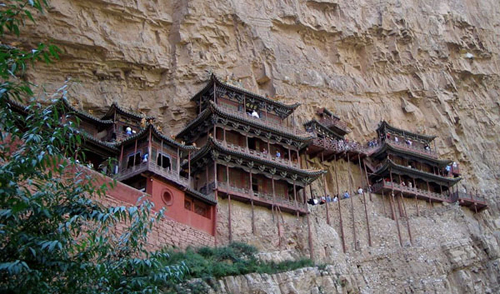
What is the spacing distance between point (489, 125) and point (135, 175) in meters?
32.3

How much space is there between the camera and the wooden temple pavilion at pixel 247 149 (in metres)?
29.3

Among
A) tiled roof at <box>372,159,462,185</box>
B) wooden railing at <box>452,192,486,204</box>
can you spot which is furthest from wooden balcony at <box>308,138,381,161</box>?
wooden railing at <box>452,192,486,204</box>

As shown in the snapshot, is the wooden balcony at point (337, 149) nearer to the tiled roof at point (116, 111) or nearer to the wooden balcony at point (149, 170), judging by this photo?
the tiled roof at point (116, 111)

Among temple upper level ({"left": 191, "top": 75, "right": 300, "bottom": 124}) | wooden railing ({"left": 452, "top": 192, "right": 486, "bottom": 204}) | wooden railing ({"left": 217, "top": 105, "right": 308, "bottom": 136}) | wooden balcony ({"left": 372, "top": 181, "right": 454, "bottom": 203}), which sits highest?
temple upper level ({"left": 191, "top": 75, "right": 300, "bottom": 124})

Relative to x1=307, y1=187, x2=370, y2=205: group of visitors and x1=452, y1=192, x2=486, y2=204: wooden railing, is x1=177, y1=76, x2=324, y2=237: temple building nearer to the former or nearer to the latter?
x1=307, y1=187, x2=370, y2=205: group of visitors

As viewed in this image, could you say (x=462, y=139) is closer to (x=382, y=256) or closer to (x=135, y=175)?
(x=382, y=256)

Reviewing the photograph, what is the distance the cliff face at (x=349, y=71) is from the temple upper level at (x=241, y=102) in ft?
5.01

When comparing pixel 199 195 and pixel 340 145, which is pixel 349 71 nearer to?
pixel 340 145

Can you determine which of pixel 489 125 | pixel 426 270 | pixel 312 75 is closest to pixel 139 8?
pixel 312 75

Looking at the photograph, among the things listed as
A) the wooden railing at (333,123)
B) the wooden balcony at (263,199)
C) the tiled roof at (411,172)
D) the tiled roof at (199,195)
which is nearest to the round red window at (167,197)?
the tiled roof at (199,195)

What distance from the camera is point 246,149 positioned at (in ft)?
100

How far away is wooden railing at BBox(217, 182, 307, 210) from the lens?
28619 millimetres

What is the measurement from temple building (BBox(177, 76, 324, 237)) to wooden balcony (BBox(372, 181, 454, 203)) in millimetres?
5674

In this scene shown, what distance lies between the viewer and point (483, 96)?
46.9m
